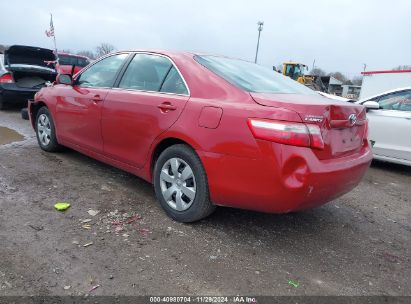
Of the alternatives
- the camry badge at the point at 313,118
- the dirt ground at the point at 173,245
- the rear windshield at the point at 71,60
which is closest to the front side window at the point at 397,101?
the dirt ground at the point at 173,245

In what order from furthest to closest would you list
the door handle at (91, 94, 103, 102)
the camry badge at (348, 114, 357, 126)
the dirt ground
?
the door handle at (91, 94, 103, 102) < the camry badge at (348, 114, 357, 126) < the dirt ground

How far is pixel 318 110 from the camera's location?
2.86 metres

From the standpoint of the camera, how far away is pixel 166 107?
3.46 metres

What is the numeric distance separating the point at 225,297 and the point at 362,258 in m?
1.37

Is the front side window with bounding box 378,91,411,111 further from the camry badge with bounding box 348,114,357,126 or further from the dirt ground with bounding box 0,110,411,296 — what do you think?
the camry badge with bounding box 348,114,357,126

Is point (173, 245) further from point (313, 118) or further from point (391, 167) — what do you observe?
point (391, 167)

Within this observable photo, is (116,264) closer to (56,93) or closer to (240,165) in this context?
(240,165)

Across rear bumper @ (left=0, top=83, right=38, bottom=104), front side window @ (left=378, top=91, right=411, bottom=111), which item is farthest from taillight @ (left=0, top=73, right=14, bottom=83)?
front side window @ (left=378, top=91, right=411, bottom=111)

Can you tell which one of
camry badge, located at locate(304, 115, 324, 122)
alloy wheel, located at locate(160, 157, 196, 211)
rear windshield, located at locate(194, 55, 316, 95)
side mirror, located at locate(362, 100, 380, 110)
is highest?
rear windshield, located at locate(194, 55, 316, 95)

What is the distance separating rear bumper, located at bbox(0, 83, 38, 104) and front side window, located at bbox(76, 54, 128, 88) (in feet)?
17.0

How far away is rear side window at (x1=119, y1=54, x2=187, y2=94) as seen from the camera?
3579 mm

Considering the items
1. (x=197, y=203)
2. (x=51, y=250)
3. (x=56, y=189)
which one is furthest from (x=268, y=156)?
(x=56, y=189)

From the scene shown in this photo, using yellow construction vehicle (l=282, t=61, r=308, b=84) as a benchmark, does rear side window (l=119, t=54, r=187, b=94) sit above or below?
above

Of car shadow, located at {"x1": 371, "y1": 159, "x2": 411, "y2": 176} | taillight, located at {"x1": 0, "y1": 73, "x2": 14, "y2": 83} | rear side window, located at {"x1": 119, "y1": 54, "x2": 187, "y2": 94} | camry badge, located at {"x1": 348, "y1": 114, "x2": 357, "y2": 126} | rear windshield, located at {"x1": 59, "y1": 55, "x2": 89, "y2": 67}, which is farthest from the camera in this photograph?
rear windshield, located at {"x1": 59, "y1": 55, "x2": 89, "y2": 67}
